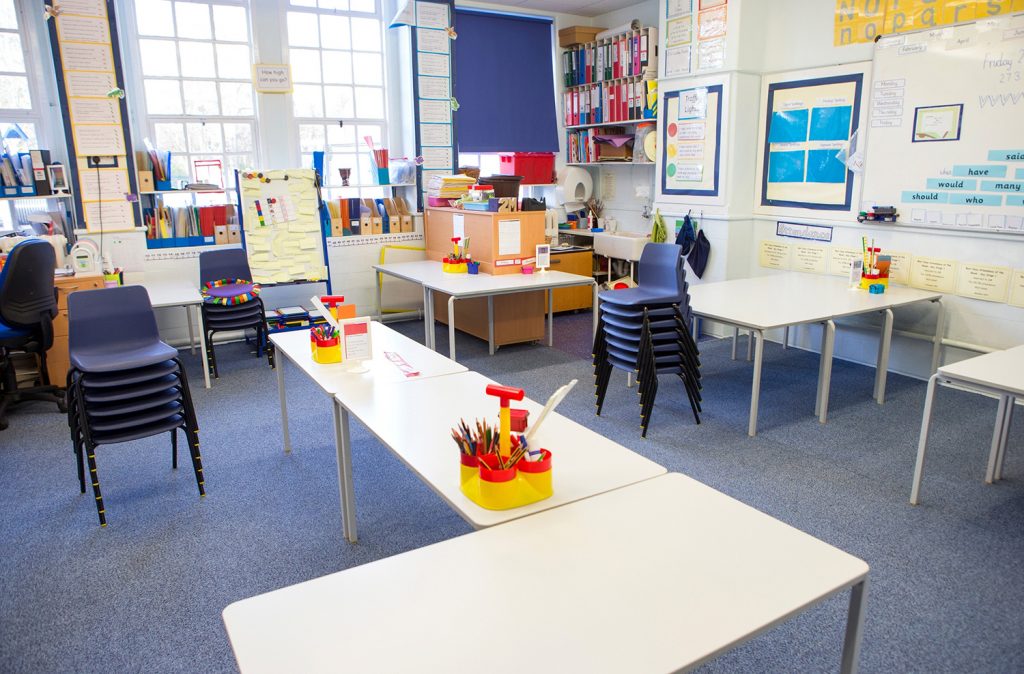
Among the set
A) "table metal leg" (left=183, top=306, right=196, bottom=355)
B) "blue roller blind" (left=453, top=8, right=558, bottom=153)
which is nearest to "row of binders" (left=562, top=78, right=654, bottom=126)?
"blue roller blind" (left=453, top=8, right=558, bottom=153)

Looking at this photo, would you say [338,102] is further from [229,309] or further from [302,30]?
[229,309]

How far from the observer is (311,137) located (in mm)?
6312

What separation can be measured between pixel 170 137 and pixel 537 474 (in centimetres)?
537

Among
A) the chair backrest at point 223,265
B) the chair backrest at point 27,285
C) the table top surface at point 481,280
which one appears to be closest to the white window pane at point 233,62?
the chair backrest at point 223,265

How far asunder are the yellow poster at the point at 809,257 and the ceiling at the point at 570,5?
3.09 meters

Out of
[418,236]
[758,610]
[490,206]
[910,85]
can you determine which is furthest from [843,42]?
[758,610]

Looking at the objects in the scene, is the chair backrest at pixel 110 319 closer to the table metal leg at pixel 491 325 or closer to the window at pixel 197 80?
the table metal leg at pixel 491 325

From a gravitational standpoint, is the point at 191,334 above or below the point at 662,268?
below

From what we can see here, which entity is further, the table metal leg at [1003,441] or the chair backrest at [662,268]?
the chair backrest at [662,268]

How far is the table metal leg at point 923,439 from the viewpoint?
2.93 meters

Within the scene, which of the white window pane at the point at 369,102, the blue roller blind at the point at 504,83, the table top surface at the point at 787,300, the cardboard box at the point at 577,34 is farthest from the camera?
the cardboard box at the point at 577,34

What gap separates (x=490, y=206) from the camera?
5.38 meters

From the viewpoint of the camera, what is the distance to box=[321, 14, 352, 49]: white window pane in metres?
6.21

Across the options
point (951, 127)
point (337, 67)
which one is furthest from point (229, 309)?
point (951, 127)
